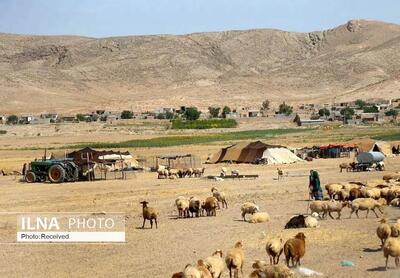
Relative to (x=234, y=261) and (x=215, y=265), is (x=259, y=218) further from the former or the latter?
(x=215, y=265)

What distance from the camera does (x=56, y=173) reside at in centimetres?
4094

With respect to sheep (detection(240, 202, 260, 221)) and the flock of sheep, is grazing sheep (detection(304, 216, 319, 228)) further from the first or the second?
sheep (detection(240, 202, 260, 221))

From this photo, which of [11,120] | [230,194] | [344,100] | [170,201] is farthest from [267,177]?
[344,100]

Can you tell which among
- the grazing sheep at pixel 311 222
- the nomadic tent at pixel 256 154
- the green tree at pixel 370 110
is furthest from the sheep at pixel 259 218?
the green tree at pixel 370 110

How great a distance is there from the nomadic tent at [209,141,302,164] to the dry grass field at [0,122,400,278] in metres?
10.8

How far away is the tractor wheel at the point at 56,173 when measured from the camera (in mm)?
40750

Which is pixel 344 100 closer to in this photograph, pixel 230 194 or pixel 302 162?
pixel 302 162

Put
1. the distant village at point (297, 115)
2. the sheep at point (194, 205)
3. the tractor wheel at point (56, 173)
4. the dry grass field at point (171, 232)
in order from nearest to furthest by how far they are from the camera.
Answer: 1. the dry grass field at point (171, 232)
2. the sheep at point (194, 205)
3. the tractor wheel at point (56, 173)
4. the distant village at point (297, 115)

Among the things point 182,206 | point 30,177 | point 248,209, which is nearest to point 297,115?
point 30,177

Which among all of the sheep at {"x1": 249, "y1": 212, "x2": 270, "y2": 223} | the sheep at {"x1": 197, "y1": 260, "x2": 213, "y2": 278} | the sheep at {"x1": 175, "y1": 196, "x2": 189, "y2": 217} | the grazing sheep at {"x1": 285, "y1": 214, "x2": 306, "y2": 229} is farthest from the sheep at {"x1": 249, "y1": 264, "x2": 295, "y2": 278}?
the sheep at {"x1": 175, "y1": 196, "x2": 189, "y2": 217}

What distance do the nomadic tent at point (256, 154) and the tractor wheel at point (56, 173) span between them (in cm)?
1567

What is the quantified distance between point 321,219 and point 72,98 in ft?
569

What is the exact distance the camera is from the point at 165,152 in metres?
63.9

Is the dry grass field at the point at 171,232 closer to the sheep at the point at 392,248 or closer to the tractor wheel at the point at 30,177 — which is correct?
the sheep at the point at 392,248
